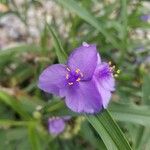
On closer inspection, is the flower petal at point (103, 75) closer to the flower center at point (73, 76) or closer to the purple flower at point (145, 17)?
the flower center at point (73, 76)

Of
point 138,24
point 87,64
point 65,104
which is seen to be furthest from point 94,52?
point 138,24

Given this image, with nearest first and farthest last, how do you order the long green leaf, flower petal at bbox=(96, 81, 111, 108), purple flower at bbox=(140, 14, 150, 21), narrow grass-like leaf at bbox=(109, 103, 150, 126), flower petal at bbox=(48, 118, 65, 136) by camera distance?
flower petal at bbox=(96, 81, 111, 108) → narrow grass-like leaf at bbox=(109, 103, 150, 126) → the long green leaf → flower petal at bbox=(48, 118, 65, 136) → purple flower at bbox=(140, 14, 150, 21)

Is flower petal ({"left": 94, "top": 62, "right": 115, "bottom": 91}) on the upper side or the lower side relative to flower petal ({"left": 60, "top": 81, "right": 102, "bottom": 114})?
upper

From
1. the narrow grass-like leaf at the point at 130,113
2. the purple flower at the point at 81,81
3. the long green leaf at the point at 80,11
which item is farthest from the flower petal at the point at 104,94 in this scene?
the long green leaf at the point at 80,11

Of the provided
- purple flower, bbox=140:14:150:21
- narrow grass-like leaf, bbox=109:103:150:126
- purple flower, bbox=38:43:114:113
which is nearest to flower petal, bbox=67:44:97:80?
purple flower, bbox=38:43:114:113

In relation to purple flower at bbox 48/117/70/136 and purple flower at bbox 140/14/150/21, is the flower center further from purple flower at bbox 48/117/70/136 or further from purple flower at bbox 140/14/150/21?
purple flower at bbox 140/14/150/21

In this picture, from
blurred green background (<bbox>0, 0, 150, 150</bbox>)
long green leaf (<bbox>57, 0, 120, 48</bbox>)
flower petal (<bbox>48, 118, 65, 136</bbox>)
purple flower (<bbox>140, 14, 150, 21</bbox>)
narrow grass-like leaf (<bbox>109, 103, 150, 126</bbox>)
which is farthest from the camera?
purple flower (<bbox>140, 14, 150, 21</bbox>)

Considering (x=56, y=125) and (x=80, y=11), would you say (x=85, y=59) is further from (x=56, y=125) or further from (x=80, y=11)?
(x=56, y=125)
